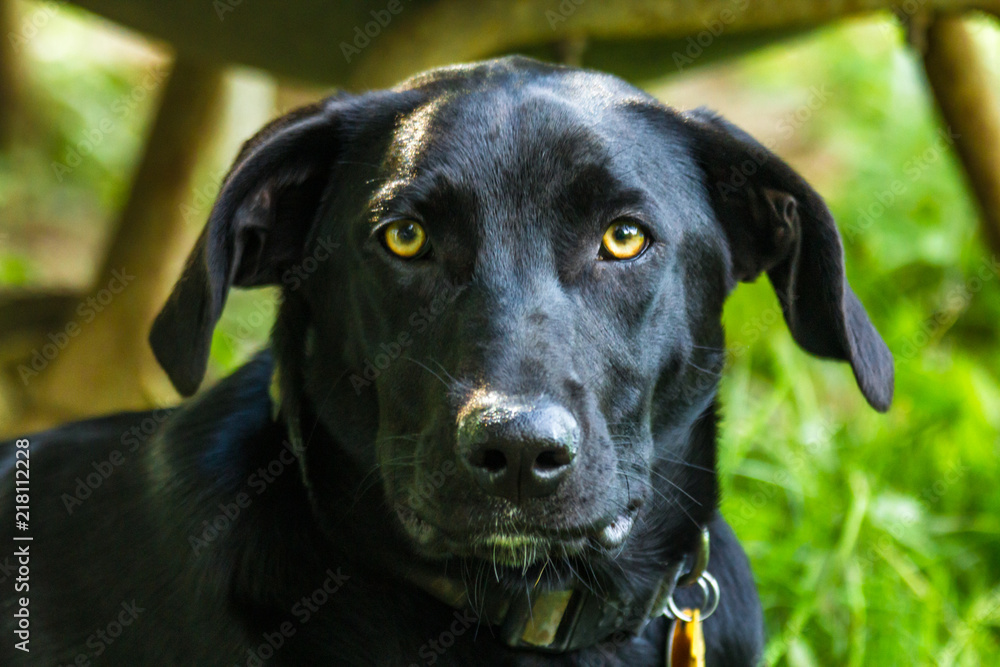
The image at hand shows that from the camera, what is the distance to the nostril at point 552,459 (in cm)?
164

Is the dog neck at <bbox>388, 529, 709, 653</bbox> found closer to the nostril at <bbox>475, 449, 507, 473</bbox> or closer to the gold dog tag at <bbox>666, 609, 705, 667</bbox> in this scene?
the gold dog tag at <bbox>666, 609, 705, 667</bbox>

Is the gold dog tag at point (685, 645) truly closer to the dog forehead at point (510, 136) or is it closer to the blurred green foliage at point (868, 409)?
the blurred green foliage at point (868, 409)

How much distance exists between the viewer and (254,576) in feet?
6.32

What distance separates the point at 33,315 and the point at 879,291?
3882mm

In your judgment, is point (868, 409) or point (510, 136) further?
point (868, 409)

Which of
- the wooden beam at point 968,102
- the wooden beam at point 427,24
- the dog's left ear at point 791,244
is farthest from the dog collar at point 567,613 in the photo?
the wooden beam at point 968,102

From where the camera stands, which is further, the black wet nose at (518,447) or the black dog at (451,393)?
the black dog at (451,393)

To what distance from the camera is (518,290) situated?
6.02 feet

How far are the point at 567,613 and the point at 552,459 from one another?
49 cm

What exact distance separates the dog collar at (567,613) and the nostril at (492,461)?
0.39 meters

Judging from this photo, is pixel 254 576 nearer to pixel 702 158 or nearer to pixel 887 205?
pixel 702 158

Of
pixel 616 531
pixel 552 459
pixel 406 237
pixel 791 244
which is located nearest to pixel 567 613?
pixel 616 531

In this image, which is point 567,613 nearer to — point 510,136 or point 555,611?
point 555,611

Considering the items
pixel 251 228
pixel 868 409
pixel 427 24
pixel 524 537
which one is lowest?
pixel 868 409
